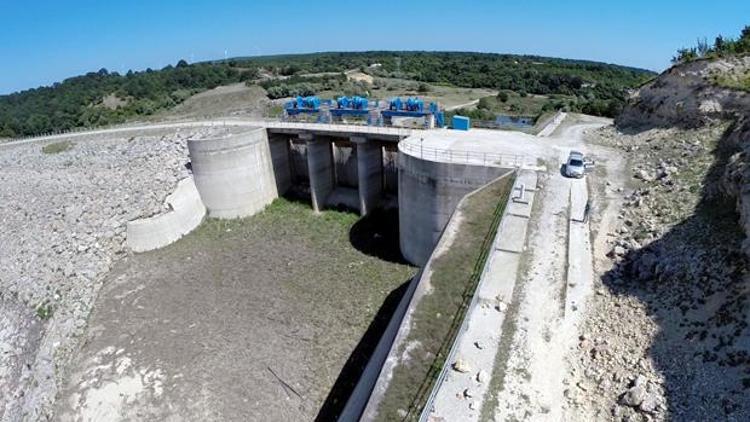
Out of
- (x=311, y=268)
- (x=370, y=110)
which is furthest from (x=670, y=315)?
(x=370, y=110)

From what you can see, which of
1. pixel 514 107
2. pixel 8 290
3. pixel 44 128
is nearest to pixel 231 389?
pixel 8 290

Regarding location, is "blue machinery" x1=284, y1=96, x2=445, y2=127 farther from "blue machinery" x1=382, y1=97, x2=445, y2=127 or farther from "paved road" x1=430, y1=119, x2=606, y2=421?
"paved road" x1=430, y1=119, x2=606, y2=421

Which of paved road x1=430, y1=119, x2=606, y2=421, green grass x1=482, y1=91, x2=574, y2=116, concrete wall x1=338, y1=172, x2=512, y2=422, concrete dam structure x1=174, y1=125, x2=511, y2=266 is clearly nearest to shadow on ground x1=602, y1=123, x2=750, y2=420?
paved road x1=430, y1=119, x2=606, y2=421

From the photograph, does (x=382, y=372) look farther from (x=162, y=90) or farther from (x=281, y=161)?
(x=162, y=90)

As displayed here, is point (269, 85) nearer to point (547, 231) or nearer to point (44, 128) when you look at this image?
point (44, 128)

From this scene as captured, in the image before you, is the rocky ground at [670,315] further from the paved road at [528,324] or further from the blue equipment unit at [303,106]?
the blue equipment unit at [303,106]

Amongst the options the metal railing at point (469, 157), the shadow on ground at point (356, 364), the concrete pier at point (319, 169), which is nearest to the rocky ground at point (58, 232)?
the concrete pier at point (319, 169)

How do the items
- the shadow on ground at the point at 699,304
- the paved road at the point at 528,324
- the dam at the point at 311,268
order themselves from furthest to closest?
the dam at the point at 311,268 → the paved road at the point at 528,324 → the shadow on ground at the point at 699,304
